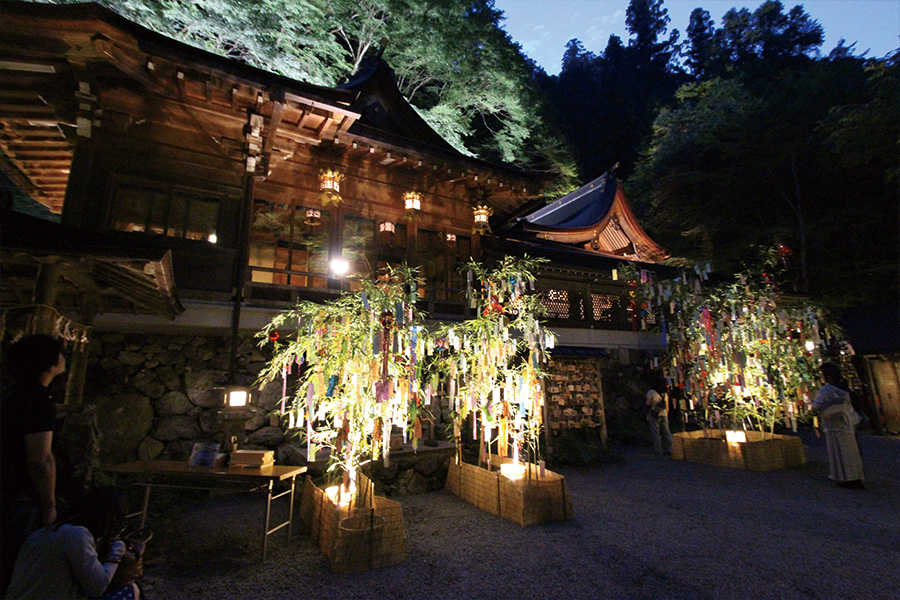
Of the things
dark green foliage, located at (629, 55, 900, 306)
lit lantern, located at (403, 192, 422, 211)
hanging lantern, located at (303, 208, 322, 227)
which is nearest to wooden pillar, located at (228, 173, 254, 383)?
hanging lantern, located at (303, 208, 322, 227)

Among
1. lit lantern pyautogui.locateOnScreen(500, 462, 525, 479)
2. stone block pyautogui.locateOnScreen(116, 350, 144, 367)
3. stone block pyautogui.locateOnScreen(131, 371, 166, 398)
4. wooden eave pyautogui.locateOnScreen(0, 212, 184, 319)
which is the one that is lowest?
lit lantern pyautogui.locateOnScreen(500, 462, 525, 479)

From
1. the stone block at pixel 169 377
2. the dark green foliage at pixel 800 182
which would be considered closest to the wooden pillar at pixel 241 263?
the stone block at pixel 169 377

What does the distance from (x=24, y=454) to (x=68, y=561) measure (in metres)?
0.87

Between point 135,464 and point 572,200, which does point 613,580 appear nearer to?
point 135,464

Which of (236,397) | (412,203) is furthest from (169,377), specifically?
(412,203)

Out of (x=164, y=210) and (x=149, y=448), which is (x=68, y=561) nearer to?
(x=149, y=448)

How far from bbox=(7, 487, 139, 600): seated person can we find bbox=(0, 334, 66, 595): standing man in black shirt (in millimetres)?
438

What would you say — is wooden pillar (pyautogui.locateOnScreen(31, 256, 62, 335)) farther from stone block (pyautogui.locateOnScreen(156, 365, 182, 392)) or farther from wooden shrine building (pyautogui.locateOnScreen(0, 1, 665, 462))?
stone block (pyautogui.locateOnScreen(156, 365, 182, 392))

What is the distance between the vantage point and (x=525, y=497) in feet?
18.5

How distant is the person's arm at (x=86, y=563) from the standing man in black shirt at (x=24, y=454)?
2.12ft

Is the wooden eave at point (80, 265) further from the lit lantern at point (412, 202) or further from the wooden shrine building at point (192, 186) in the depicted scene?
the lit lantern at point (412, 202)

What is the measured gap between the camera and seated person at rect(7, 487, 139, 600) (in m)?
2.22

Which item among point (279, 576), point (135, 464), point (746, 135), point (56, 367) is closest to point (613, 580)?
point (279, 576)

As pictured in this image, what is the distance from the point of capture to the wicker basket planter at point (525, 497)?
222 inches
